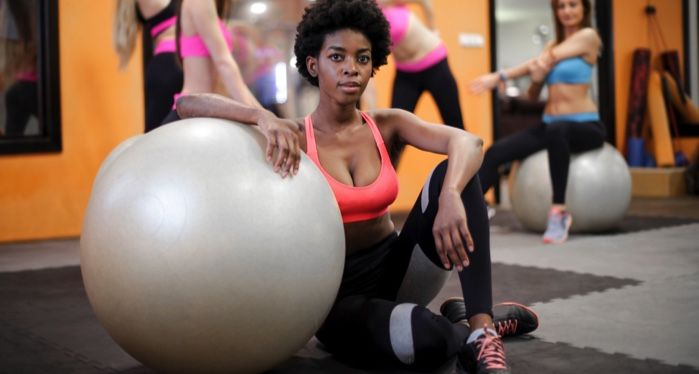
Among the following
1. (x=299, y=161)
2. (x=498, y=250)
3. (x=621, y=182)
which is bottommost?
(x=498, y=250)

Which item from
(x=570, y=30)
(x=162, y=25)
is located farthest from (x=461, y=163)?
(x=570, y=30)

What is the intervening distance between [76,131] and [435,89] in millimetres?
2407

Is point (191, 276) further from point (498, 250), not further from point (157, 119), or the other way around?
point (498, 250)

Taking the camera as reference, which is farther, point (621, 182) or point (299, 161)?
point (621, 182)

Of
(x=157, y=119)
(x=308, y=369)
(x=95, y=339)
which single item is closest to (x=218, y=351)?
(x=308, y=369)

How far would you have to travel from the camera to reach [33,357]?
7.43 ft

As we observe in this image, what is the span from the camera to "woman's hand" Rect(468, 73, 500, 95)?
448cm

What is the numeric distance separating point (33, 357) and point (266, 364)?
84 cm

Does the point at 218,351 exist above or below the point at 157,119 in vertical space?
below

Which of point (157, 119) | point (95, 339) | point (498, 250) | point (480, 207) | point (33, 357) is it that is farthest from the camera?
point (498, 250)

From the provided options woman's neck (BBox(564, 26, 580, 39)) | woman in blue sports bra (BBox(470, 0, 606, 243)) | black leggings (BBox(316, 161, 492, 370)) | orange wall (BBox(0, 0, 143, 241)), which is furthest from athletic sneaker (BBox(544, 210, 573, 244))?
orange wall (BBox(0, 0, 143, 241))

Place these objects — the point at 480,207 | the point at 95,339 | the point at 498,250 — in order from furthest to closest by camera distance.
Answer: the point at 498,250 < the point at 95,339 < the point at 480,207

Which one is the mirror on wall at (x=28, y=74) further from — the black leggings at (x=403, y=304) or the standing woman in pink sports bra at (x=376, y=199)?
the black leggings at (x=403, y=304)

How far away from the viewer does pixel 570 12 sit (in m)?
4.75
